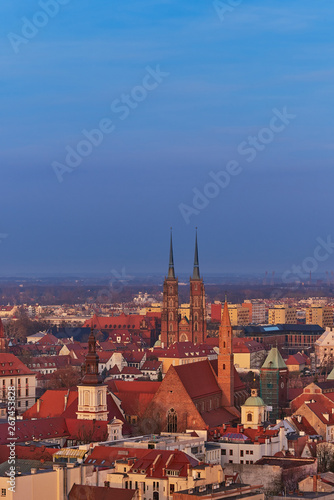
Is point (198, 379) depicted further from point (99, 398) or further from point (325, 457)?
point (325, 457)

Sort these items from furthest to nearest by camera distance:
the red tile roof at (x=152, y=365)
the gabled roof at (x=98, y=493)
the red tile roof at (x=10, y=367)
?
the red tile roof at (x=152, y=365)
the red tile roof at (x=10, y=367)
the gabled roof at (x=98, y=493)

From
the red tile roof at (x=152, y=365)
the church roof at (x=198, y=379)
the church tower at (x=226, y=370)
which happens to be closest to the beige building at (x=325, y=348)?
the red tile roof at (x=152, y=365)

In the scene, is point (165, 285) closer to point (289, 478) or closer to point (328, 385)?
point (328, 385)

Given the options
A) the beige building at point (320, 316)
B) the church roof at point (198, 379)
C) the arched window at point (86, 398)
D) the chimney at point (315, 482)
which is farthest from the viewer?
the beige building at point (320, 316)

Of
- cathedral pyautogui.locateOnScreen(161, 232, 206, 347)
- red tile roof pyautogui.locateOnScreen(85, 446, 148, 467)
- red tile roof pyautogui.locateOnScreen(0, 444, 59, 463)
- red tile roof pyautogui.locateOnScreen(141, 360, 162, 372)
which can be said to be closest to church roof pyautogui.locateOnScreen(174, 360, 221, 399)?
red tile roof pyautogui.locateOnScreen(0, 444, 59, 463)

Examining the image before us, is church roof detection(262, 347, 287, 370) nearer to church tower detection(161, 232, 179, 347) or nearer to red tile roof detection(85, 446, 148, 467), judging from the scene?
red tile roof detection(85, 446, 148, 467)

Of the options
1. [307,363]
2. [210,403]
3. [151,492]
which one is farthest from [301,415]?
[307,363]

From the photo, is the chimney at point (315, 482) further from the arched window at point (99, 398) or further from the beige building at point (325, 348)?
the beige building at point (325, 348)
